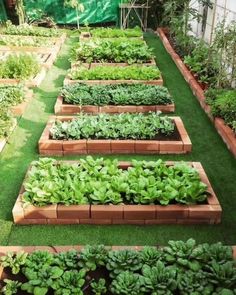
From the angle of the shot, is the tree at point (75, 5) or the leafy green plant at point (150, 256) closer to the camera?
the leafy green plant at point (150, 256)

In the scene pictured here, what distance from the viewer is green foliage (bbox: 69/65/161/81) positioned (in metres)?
7.53

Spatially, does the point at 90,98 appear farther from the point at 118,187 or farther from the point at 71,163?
the point at 118,187

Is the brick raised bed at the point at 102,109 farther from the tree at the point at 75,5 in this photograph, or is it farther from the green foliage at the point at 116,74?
the tree at the point at 75,5

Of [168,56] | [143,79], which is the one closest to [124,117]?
[143,79]

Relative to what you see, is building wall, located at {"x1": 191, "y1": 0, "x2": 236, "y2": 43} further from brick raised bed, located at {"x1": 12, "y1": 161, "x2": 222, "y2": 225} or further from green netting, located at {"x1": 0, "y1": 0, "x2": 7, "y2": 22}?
green netting, located at {"x1": 0, "y1": 0, "x2": 7, "y2": 22}

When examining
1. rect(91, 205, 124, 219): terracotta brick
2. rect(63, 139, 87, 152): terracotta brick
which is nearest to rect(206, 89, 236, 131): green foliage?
rect(63, 139, 87, 152): terracotta brick

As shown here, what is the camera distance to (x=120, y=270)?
305 cm

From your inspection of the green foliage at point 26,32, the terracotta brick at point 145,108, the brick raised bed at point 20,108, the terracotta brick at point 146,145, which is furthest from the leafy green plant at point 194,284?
the green foliage at point 26,32

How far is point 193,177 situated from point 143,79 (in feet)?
12.1

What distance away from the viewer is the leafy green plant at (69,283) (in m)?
2.88

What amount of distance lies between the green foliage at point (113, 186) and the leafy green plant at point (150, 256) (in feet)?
2.68

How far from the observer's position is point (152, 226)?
3.97 m

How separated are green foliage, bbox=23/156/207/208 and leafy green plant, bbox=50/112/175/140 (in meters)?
1.05

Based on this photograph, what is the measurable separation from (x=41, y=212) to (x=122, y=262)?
1217 millimetres
